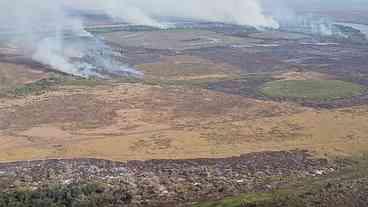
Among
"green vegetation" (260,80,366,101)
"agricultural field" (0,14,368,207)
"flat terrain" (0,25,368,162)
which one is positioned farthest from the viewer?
"green vegetation" (260,80,366,101)

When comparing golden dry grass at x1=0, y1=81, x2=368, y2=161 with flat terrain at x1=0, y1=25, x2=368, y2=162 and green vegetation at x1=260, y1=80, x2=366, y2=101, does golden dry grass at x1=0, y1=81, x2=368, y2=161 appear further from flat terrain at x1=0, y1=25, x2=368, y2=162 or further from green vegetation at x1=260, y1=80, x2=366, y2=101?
green vegetation at x1=260, y1=80, x2=366, y2=101

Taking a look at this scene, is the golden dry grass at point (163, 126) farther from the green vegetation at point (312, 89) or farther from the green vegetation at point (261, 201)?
the green vegetation at point (261, 201)

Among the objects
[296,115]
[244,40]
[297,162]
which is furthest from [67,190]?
[244,40]

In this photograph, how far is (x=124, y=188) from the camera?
34281mm

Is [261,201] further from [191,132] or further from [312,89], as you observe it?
[312,89]

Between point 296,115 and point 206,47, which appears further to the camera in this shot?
point 206,47

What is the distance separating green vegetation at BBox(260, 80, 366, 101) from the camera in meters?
64.1

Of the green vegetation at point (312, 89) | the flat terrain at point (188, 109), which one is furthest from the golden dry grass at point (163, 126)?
the green vegetation at point (312, 89)

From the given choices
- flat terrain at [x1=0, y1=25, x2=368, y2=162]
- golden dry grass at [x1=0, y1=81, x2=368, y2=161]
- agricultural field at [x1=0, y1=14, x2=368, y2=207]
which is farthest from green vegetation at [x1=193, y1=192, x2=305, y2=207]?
golden dry grass at [x1=0, y1=81, x2=368, y2=161]

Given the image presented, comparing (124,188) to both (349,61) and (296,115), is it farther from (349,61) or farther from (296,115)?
(349,61)

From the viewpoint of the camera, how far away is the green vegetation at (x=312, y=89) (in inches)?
2525

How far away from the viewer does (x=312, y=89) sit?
68.4 metres

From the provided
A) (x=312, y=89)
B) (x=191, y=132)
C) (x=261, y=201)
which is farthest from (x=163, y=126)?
(x=312, y=89)

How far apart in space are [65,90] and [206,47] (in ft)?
168
